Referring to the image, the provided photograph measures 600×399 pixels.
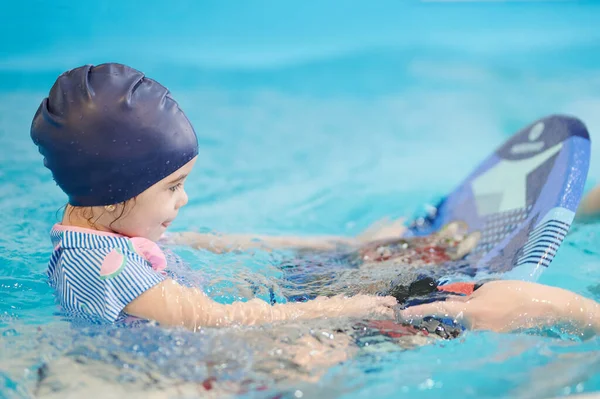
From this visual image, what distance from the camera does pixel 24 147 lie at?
14.8ft

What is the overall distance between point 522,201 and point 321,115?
2.64 meters

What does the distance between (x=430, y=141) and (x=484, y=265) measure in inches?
99.9

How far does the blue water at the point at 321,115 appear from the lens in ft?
6.98

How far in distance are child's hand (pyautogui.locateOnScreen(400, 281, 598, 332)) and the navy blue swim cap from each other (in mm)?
840

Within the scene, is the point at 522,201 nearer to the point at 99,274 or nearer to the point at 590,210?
the point at 590,210

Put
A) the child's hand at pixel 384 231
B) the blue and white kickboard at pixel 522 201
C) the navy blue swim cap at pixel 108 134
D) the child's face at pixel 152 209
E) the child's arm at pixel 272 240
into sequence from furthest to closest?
1. the child's hand at pixel 384 231
2. the child's arm at pixel 272 240
3. the blue and white kickboard at pixel 522 201
4. the child's face at pixel 152 209
5. the navy blue swim cap at pixel 108 134

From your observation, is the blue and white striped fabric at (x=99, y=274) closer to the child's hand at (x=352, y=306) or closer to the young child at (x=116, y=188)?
the young child at (x=116, y=188)

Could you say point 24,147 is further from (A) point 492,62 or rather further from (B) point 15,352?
(A) point 492,62

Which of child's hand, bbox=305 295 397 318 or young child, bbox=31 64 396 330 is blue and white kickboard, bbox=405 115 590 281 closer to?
child's hand, bbox=305 295 397 318

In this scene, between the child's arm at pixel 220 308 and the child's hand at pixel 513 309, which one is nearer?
the child's arm at pixel 220 308

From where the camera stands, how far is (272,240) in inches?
125

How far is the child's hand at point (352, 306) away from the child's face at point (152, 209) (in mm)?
490

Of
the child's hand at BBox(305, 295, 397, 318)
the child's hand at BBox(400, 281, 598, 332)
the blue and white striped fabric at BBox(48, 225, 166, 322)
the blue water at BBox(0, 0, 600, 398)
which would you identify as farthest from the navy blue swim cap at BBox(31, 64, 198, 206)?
the child's hand at BBox(400, 281, 598, 332)

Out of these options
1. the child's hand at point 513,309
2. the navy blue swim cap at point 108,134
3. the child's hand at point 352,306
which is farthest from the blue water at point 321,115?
the navy blue swim cap at point 108,134
